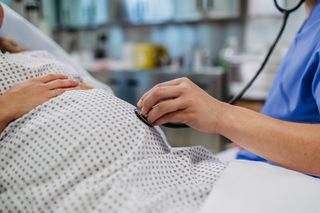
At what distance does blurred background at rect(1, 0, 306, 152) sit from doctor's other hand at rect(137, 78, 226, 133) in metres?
2.00

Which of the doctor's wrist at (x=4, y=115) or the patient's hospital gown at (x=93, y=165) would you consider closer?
the patient's hospital gown at (x=93, y=165)

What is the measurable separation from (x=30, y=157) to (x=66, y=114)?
11cm

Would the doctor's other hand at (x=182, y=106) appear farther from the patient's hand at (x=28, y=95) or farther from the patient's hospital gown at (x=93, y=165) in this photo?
the patient's hand at (x=28, y=95)

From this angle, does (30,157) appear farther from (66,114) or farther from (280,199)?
(280,199)

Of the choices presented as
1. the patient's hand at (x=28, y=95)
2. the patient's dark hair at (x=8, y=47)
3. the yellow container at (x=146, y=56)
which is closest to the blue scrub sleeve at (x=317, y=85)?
the patient's hand at (x=28, y=95)

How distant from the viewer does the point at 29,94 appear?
0.74 meters

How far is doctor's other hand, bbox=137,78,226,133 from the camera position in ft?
2.16

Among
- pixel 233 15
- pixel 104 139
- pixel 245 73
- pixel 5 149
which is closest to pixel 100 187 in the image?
pixel 104 139

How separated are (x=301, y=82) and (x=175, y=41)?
284 centimetres

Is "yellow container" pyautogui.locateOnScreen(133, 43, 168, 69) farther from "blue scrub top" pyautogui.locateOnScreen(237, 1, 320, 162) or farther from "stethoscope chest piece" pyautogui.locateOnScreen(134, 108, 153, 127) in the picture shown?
"stethoscope chest piece" pyautogui.locateOnScreen(134, 108, 153, 127)

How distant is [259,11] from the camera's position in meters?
2.97

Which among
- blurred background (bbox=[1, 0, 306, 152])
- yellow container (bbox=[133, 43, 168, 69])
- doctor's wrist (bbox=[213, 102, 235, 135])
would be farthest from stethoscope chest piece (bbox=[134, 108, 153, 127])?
yellow container (bbox=[133, 43, 168, 69])

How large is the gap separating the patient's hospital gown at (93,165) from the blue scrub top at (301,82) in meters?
0.28

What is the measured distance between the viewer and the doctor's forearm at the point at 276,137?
629 mm
